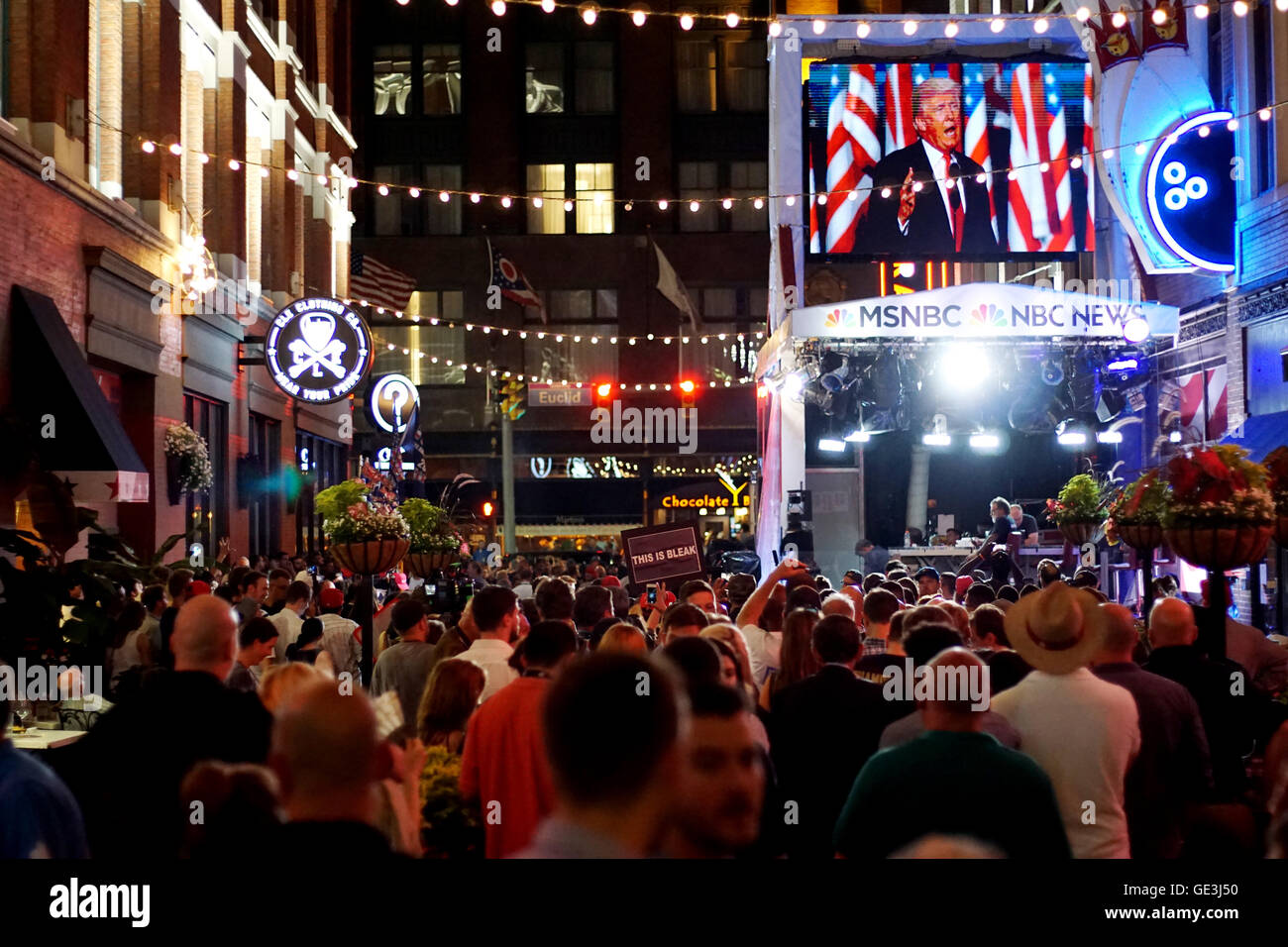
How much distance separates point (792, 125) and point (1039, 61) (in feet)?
15.7

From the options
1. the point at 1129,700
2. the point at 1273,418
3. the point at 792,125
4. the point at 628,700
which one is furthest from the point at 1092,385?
the point at 628,700

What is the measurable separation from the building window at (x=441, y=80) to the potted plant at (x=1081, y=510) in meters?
31.5

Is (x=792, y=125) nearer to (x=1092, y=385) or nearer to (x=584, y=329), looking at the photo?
(x=1092, y=385)

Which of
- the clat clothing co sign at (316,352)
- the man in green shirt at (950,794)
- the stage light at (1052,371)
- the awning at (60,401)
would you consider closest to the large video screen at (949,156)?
the stage light at (1052,371)

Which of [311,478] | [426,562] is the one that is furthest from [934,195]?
[311,478]

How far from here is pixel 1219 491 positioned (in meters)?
8.44

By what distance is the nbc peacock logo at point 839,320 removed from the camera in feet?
60.2

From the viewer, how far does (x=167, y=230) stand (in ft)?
61.0

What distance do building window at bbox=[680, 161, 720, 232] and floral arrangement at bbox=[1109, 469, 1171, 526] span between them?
30.7 metres

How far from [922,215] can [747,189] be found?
19.3 meters

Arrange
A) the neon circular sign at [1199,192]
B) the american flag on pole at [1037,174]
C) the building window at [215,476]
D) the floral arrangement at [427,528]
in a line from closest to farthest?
the floral arrangement at [427,528]
the neon circular sign at [1199,192]
the building window at [215,476]
the american flag on pole at [1037,174]

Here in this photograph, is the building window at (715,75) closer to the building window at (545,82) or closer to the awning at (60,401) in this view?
the building window at (545,82)

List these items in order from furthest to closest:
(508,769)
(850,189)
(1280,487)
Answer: (850,189) < (1280,487) < (508,769)

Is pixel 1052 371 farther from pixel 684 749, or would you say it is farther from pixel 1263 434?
pixel 684 749
